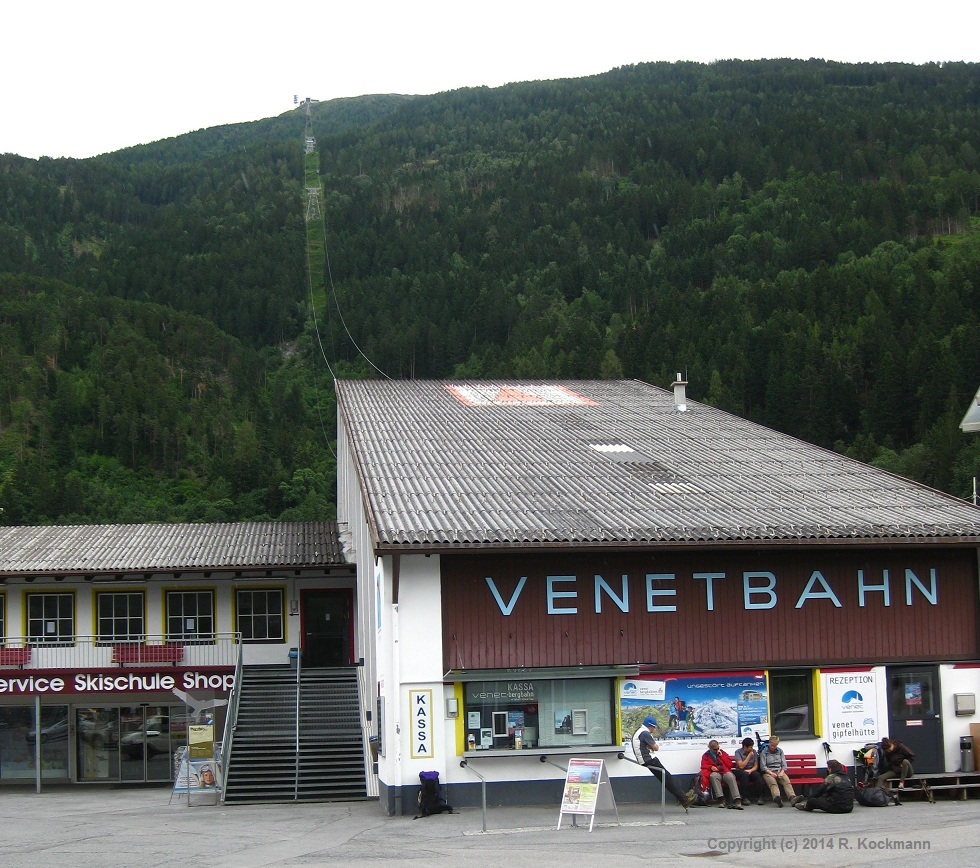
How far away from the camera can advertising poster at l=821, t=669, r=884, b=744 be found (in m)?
20.8

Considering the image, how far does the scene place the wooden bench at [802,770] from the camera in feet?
66.8

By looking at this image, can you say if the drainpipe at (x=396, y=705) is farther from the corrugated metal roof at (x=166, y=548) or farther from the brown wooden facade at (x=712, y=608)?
the corrugated metal roof at (x=166, y=548)

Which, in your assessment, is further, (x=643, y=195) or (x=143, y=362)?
(x=643, y=195)

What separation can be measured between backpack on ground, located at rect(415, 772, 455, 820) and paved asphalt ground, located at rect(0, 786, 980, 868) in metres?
0.34

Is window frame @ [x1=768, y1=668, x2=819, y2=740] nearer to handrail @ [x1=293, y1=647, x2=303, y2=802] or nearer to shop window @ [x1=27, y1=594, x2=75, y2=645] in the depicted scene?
handrail @ [x1=293, y1=647, x2=303, y2=802]

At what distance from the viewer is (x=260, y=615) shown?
3238cm

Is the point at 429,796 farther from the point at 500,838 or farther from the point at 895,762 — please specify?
the point at 895,762

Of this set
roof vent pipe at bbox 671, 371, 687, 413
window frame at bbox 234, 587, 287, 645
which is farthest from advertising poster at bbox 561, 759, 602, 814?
window frame at bbox 234, 587, 287, 645

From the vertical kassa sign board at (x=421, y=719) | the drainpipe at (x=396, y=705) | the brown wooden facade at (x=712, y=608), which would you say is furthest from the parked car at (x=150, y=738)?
the brown wooden facade at (x=712, y=608)

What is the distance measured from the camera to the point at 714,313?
111625 mm

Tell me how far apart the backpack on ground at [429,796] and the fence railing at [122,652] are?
1354 centimetres

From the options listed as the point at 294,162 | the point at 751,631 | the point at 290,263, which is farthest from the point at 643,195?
the point at 751,631

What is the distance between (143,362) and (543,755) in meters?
103

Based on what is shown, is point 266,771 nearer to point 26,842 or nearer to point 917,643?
point 26,842
